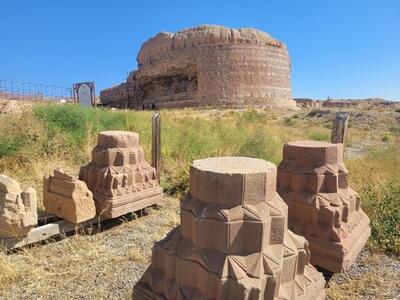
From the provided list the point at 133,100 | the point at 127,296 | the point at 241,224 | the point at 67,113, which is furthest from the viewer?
the point at 133,100

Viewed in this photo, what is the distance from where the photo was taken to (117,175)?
3.76 meters

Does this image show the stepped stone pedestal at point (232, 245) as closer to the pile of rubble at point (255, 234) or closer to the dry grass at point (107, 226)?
the pile of rubble at point (255, 234)

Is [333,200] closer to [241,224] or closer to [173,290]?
[241,224]

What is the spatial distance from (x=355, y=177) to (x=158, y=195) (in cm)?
342

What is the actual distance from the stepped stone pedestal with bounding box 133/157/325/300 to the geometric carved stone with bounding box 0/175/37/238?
1.92 meters

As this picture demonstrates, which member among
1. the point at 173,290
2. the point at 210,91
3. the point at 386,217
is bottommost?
the point at 386,217

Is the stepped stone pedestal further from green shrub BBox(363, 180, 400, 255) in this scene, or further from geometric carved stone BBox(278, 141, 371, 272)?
green shrub BBox(363, 180, 400, 255)

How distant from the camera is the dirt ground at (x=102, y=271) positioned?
8.41ft

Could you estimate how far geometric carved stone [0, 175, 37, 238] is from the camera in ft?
9.78

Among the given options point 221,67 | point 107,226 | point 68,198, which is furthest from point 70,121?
point 221,67

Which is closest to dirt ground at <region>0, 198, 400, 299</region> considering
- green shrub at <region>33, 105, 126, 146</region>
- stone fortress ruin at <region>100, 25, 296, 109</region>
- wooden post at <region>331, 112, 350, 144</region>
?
wooden post at <region>331, 112, 350, 144</region>

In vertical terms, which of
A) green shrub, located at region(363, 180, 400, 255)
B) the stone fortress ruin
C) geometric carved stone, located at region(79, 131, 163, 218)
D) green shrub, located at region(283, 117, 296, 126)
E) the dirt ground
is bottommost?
the dirt ground

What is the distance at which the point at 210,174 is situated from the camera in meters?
1.62

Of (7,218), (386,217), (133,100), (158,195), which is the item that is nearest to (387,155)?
(386,217)
